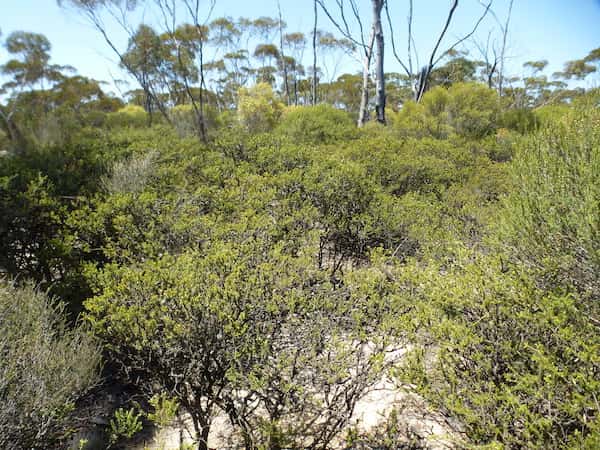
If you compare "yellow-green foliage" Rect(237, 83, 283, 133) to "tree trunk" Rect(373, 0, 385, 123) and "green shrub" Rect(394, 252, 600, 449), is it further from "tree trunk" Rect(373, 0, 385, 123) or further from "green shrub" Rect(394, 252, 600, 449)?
"green shrub" Rect(394, 252, 600, 449)

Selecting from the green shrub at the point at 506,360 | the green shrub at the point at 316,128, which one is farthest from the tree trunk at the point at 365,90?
the green shrub at the point at 506,360

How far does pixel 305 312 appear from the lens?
2.28 metres

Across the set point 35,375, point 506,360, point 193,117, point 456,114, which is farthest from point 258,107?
point 506,360

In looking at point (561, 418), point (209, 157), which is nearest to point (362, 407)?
point (561, 418)

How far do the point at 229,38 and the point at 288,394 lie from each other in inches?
1203

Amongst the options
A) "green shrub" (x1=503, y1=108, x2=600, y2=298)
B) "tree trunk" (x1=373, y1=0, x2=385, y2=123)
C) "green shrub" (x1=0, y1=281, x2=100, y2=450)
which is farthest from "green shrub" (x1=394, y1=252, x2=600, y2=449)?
"tree trunk" (x1=373, y1=0, x2=385, y2=123)

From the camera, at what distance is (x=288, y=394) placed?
82.2 inches

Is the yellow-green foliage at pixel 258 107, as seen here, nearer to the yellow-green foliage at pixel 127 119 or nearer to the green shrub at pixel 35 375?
the yellow-green foliage at pixel 127 119

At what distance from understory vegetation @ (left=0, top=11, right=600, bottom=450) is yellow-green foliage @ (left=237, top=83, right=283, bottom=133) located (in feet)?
38.9

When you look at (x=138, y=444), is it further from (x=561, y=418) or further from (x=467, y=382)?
(x=561, y=418)

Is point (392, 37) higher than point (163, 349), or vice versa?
point (392, 37)

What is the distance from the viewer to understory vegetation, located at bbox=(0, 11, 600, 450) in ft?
6.38

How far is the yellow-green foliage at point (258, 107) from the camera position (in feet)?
52.2

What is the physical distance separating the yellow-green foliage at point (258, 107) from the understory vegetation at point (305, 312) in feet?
38.9
